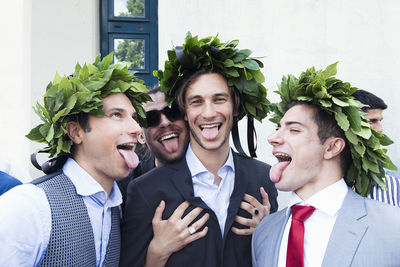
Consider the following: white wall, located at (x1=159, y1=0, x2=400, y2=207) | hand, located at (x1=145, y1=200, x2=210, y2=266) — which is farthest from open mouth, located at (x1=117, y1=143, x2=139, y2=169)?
white wall, located at (x1=159, y1=0, x2=400, y2=207)

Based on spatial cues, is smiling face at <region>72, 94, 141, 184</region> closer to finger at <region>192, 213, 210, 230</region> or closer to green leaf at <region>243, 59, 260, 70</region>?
finger at <region>192, 213, 210, 230</region>

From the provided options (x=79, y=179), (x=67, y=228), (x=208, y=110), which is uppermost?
(x=208, y=110)

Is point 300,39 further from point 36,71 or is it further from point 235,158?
point 36,71

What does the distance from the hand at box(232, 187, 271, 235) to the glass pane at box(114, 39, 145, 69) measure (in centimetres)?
401

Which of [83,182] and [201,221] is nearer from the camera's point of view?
[83,182]

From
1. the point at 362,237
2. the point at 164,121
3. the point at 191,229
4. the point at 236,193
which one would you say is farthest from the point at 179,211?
the point at 362,237

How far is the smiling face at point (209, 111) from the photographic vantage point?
10.7 ft

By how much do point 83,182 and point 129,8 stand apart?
459cm

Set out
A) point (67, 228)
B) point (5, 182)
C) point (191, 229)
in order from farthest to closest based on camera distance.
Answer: point (5, 182), point (191, 229), point (67, 228)

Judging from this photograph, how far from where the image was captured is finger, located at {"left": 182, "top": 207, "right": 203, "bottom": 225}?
304 cm

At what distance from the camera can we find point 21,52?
237 inches

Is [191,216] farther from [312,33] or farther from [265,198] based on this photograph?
[312,33]

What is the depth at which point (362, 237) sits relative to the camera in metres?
2.51

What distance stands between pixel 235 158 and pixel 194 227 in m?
0.69
